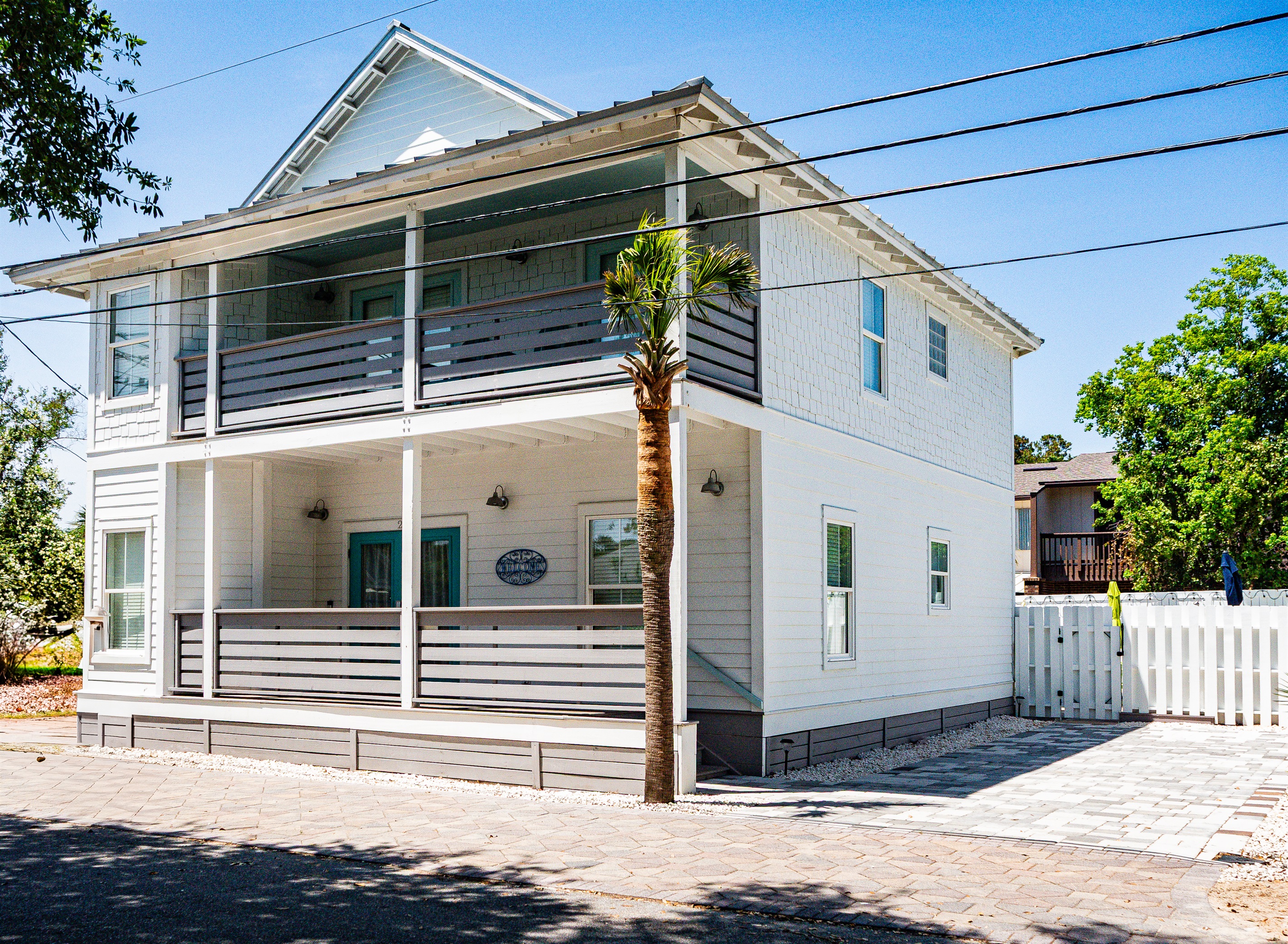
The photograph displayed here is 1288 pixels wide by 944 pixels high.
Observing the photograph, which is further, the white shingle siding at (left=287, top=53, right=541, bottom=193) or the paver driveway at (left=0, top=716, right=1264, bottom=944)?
the white shingle siding at (left=287, top=53, right=541, bottom=193)

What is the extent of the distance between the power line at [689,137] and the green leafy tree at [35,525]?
1148 cm

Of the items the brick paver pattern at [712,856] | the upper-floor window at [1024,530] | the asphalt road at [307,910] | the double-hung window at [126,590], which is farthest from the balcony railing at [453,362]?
the upper-floor window at [1024,530]

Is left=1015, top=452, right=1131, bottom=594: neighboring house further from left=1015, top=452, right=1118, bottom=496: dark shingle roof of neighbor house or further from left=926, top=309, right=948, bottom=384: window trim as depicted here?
left=926, top=309, right=948, bottom=384: window trim

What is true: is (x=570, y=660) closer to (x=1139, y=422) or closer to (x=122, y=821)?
(x=122, y=821)

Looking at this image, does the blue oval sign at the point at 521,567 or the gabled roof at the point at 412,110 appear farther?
the blue oval sign at the point at 521,567

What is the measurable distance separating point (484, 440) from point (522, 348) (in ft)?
6.14

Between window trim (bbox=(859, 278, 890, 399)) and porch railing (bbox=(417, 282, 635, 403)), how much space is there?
4.41 meters

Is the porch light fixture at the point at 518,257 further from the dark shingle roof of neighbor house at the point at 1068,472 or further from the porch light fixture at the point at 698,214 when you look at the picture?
the dark shingle roof of neighbor house at the point at 1068,472

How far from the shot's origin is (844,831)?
8922 mm

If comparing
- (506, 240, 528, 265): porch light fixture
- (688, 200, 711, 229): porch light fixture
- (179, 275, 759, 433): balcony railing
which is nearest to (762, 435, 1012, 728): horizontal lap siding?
(179, 275, 759, 433): balcony railing

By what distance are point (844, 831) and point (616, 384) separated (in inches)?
185

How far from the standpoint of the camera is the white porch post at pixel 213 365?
1426 centimetres

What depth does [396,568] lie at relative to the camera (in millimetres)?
15461

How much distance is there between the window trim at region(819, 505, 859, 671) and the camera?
13102 millimetres
